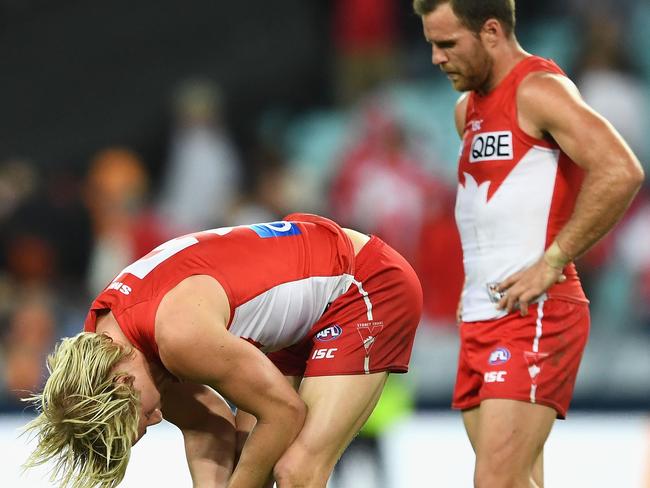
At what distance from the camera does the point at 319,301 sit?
14.9 feet

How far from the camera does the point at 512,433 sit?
4523mm

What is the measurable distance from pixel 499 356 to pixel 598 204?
67cm

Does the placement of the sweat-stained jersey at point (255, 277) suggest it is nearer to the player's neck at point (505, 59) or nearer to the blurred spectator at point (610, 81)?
the player's neck at point (505, 59)

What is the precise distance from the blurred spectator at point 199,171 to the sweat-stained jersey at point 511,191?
6.37m

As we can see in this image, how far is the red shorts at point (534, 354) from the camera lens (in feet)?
→ 15.0

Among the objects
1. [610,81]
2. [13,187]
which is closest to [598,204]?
[610,81]

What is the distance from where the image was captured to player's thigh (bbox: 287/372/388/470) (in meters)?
4.37

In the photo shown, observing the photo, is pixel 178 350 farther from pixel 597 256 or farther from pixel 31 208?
pixel 31 208

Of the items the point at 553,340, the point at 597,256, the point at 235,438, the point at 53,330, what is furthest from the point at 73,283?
the point at 553,340

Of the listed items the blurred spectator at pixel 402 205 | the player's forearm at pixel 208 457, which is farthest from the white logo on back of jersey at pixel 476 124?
the blurred spectator at pixel 402 205

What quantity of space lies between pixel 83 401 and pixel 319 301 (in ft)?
3.09

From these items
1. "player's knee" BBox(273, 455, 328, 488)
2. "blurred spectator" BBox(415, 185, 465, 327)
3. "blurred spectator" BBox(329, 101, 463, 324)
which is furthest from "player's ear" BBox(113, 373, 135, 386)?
"blurred spectator" BBox(415, 185, 465, 327)

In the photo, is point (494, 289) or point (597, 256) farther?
point (597, 256)

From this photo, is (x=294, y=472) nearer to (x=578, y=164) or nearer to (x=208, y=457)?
(x=208, y=457)
